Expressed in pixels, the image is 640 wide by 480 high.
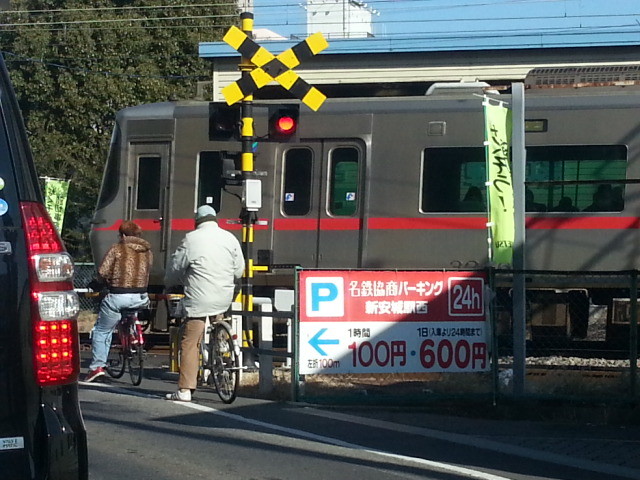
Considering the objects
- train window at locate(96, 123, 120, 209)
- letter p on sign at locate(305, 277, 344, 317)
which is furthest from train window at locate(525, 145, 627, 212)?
train window at locate(96, 123, 120, 209)

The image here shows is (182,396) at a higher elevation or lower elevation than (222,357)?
lower

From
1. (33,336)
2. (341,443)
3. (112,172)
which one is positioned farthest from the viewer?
(112,172)

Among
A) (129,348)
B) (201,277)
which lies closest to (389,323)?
(201,277)

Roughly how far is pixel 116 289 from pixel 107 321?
363mm

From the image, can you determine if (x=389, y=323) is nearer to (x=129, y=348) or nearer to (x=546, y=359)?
(x=129, y=348)

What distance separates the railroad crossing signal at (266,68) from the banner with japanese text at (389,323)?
2704 mm

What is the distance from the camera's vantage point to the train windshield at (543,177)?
533 inches

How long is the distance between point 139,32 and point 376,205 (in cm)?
1631

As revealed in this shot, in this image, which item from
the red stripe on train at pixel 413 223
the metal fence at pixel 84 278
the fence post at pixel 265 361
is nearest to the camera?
the fence post at pixel 265 361

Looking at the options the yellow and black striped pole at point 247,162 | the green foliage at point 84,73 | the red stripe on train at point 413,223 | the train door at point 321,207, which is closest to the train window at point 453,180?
the red stripe on train at point 413,223

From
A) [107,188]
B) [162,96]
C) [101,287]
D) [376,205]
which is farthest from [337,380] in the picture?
[162,96]

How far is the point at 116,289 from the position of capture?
11.5 metres

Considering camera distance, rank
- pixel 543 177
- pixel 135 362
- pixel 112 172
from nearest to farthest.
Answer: pixel 135 362
pixel 543 177
pixel 112 172

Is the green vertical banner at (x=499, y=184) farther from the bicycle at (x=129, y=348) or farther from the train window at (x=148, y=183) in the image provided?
the train window at (x=148, y=183)
